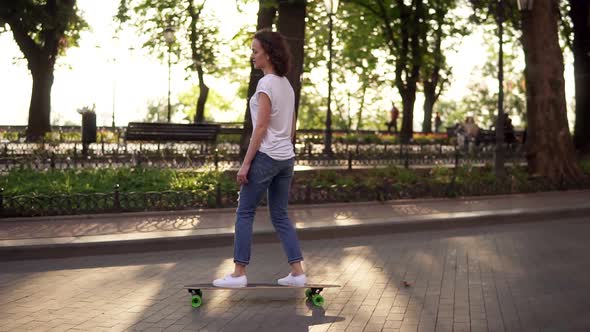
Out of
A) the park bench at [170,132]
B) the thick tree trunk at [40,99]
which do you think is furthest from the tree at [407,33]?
the park bench at [170,132]

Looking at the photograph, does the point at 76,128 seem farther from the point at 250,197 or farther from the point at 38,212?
the point at 250,197

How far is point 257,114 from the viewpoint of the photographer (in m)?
6.51

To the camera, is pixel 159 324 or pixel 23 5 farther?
pixel 23 5

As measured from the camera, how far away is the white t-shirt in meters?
6.51

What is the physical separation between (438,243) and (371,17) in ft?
95.0

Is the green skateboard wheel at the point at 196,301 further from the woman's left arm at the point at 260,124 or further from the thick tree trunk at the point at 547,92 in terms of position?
the thick tree trunk at the point at 547,92

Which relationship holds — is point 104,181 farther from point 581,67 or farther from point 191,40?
point 191,40

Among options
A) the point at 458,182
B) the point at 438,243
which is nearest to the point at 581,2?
the point at 458,182

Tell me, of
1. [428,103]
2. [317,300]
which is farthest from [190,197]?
[428,103]

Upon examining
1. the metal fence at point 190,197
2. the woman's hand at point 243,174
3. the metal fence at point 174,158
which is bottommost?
the metal fence at point 190,197

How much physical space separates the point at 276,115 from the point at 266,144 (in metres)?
0.23

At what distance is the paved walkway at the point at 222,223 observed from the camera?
8.74 metres

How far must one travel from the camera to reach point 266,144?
6570mm

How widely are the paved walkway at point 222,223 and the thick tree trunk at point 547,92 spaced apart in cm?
281
